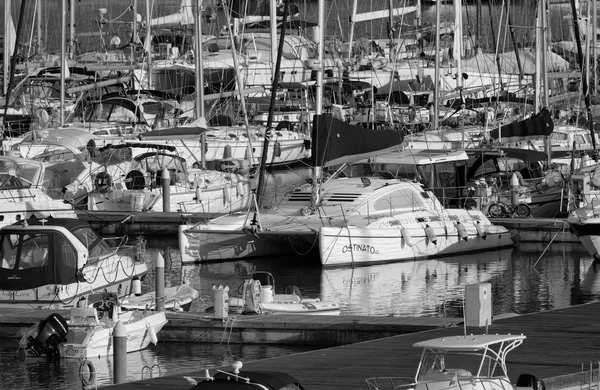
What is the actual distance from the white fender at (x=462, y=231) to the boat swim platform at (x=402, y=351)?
10698mm

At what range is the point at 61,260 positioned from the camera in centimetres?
2334

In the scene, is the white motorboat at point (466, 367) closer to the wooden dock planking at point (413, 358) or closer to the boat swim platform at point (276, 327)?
the wooden dock planking at point (413, 358)

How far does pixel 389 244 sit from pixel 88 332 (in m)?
11.5

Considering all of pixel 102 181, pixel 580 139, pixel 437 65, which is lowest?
pixel 102 181

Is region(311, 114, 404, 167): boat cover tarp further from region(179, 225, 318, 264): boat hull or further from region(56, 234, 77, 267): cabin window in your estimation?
region(56, 234, 77, 267): cabin window

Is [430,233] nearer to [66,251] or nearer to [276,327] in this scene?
[66,251]

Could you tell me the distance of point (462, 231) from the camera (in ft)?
106

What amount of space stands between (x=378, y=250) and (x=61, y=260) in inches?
371

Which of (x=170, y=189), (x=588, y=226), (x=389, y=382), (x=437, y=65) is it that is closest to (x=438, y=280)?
(x=588, y=226)

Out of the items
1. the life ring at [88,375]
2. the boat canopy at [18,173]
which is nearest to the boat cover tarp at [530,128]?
the boat canopy at [18,173]

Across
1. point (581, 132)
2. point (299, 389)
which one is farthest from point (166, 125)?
point (299, 389)

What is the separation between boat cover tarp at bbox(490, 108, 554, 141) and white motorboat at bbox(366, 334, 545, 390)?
A: 2346 centimetres

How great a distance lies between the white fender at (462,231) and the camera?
3222cm

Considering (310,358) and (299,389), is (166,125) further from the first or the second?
(299,389)
